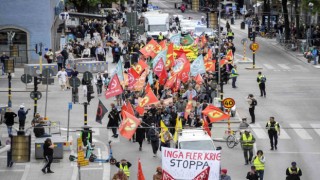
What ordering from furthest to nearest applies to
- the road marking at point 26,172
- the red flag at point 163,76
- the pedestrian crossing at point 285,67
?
the pedestrian crossing at point 285,67
the red flag at point 163,76
the road marking at point 26,172

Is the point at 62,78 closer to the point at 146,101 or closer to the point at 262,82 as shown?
the point at 262,82

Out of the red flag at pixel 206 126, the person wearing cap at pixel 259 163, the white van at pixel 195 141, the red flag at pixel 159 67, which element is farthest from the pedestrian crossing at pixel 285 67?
the person wearing cap at pixel 259 163

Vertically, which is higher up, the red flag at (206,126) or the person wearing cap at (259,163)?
the red flag at (206,126)

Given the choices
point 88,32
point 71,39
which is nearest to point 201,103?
point 71,39

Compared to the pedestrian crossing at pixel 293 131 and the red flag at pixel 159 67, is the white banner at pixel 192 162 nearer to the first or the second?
the pedestrian crossing at pixel 293 131

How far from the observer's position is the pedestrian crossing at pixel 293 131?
Answer: 44.5m

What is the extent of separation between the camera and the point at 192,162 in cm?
2878

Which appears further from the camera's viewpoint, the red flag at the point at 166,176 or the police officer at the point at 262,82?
the police officer at the point at 262,82

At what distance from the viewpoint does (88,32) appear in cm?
9412

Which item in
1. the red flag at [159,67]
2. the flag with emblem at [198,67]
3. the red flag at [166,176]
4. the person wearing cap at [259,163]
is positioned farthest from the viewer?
the flag with emblem at [198,67]

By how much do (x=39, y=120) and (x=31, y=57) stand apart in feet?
92.2

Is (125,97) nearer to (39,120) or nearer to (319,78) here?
(39,120)

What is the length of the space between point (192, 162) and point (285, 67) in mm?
43103

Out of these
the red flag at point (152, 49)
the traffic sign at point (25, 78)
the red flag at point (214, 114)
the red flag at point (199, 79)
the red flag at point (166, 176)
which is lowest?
the red flag at point (166, 176)
